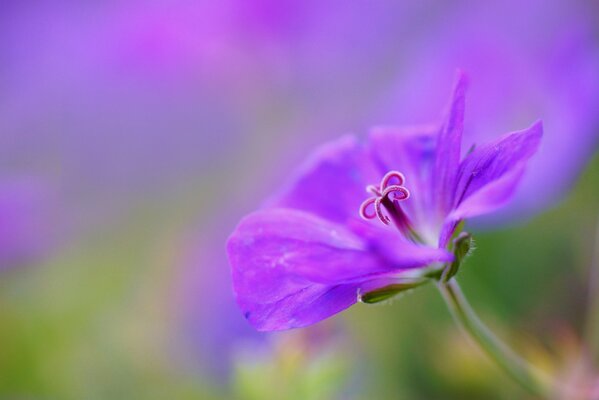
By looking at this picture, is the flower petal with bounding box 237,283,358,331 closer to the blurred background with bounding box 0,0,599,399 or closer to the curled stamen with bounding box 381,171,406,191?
the curled stamen with bounding box 381,171,406,191

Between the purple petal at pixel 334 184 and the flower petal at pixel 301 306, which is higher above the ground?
the purple petal at pixel 334 184

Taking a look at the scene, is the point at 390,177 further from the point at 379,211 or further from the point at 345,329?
the point at 345,329

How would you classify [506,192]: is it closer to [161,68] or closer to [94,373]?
[94,373]

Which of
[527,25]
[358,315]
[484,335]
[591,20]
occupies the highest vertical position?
[527,25]

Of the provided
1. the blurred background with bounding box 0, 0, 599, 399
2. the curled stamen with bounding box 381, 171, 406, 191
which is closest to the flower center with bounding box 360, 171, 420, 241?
the curled stamen with bounding box 381, 171, 406, 191

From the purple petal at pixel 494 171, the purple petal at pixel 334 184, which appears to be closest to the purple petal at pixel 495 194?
the purple petal at pixel 494 171

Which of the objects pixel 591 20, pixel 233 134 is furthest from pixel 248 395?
pixel 233 134

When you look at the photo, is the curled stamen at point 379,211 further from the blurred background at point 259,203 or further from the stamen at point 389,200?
the blurred background at point 259,203
